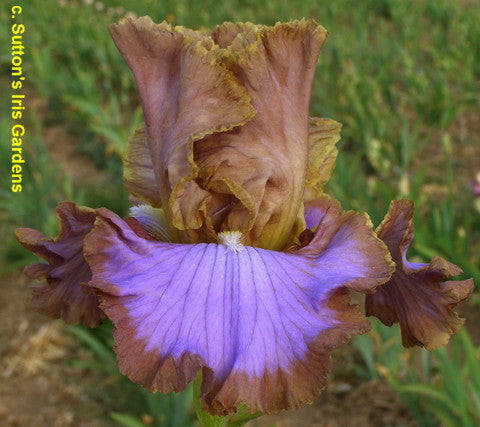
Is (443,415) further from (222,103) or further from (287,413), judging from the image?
(222,103)

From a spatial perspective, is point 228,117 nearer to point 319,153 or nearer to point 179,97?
point 179,97

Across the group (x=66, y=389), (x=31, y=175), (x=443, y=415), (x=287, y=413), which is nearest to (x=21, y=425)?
(x=66, y=389)

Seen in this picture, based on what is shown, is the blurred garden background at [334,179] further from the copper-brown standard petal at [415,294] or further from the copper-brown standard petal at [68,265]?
the copper-brown standard petal at [68,265]

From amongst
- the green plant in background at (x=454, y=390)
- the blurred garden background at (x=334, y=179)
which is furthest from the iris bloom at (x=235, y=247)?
the blurred garden background at (x=334, y=179)

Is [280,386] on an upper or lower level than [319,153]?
lower

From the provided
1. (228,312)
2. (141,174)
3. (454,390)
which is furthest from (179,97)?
(454,390)

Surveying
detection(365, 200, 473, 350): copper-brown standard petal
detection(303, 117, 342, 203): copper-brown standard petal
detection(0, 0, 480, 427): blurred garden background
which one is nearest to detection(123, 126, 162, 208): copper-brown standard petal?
detection(303, 117, 342, 203): copper-brown standard petal
